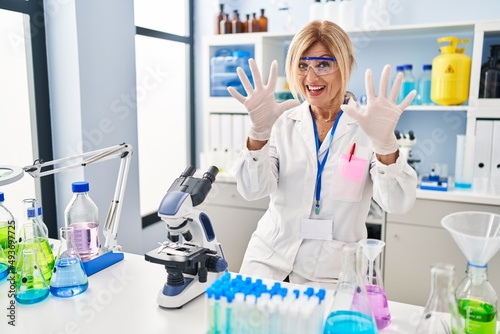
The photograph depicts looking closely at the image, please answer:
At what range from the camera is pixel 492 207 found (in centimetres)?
227

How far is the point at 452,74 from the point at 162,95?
1.98m

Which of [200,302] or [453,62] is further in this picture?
[453,62]

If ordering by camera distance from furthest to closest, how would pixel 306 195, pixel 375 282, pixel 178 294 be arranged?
pixel 306 195 < pixel 178 294 < pixel 375 282

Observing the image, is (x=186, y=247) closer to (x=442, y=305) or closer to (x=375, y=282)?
(x=375, y=282)

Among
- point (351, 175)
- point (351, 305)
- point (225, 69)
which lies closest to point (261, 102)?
point (351, 175)

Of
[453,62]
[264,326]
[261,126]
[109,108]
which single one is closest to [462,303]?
[264,326]

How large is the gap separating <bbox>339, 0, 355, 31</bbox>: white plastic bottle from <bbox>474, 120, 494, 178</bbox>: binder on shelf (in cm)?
94

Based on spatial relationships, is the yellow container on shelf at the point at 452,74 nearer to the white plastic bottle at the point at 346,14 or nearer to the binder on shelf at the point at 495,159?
the binder on shelf at the point at 495,159

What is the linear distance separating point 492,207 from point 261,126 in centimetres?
150

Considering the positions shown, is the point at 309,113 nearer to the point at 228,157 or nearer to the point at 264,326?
the point at 264,326

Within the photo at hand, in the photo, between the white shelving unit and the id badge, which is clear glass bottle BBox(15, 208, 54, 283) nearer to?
the id badge

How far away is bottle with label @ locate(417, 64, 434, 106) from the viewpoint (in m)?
2.63

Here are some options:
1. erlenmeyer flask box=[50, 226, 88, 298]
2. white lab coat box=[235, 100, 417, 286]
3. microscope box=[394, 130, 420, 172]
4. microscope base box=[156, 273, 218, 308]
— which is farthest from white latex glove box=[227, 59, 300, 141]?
microscope box=[394, 130, 420, 172]

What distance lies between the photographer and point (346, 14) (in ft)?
8.75
